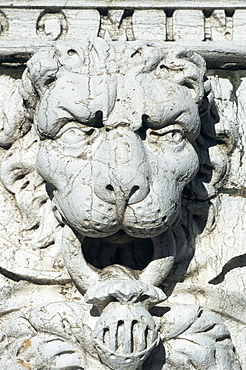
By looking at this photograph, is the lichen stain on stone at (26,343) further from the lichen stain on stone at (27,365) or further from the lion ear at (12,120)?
the lion ear at (12,120)

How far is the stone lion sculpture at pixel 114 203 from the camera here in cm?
343

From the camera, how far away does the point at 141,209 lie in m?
3.41

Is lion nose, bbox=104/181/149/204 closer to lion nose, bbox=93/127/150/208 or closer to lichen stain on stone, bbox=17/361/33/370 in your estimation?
lion nose, bbox=93/127/150/208

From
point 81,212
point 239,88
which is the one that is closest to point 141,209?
point 81,212

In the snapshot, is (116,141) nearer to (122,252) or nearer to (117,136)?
(117,136)

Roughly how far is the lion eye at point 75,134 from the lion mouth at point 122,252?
0.37 metres

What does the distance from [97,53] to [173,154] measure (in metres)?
0.38

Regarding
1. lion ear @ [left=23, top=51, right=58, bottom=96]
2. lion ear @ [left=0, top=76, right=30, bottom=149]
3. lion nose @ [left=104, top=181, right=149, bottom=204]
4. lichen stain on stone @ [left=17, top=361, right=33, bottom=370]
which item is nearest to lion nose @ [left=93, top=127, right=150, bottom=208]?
lion nose @ [left=104, top=181, right=149, bottom=204]

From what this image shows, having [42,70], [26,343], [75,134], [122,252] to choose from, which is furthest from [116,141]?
[26,343]

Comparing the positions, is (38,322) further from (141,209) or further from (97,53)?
(97,53)

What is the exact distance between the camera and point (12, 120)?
3809 millimetres

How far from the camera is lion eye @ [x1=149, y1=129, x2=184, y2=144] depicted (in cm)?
354

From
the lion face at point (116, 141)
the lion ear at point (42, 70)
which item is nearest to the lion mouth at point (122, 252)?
the lion face at point (116, 141)

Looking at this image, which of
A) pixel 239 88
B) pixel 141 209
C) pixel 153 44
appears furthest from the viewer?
pixel 239 88
